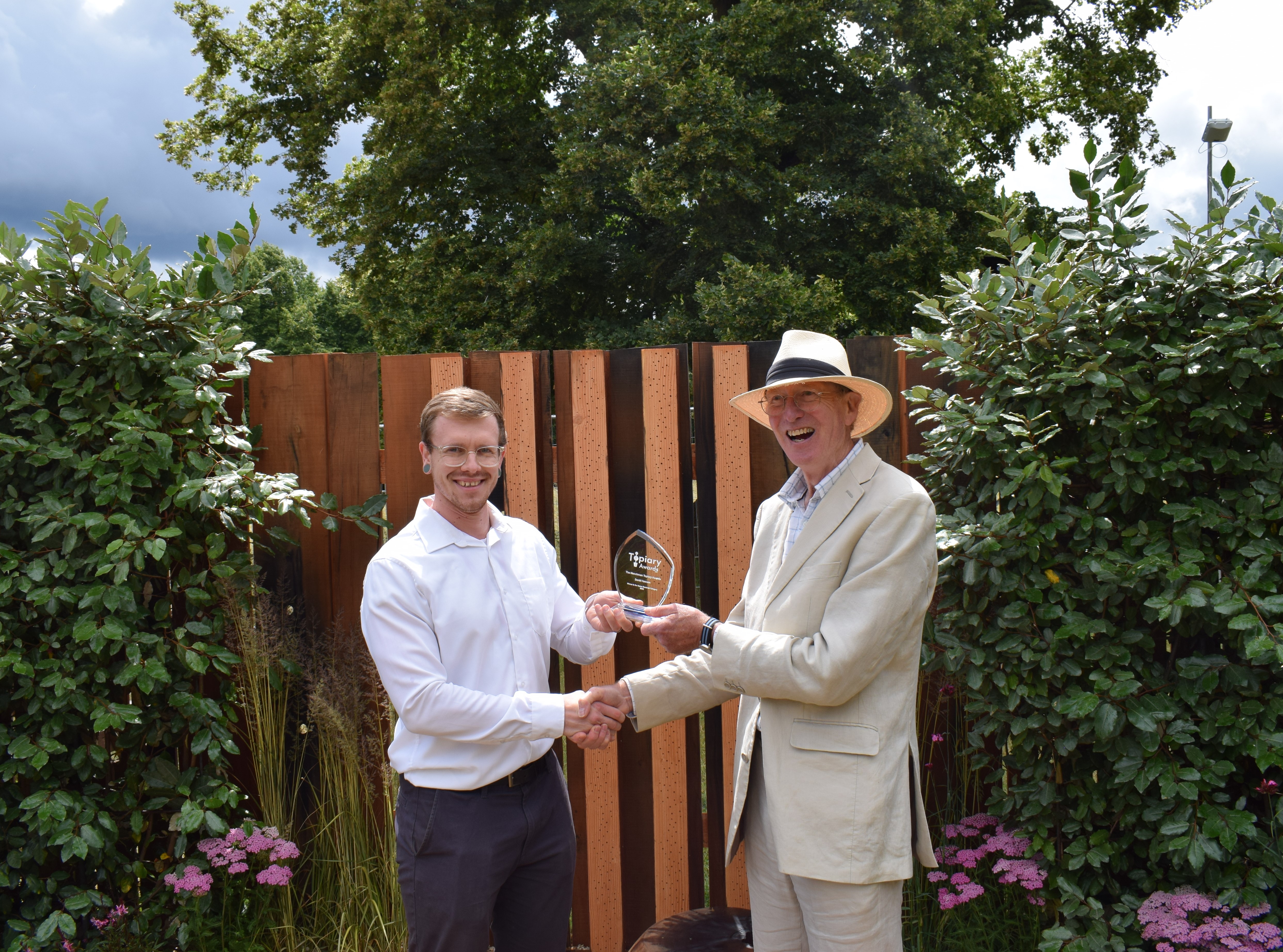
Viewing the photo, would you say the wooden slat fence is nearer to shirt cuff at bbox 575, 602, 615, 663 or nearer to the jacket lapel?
shirt cuff at bbox 575, 602, 615, 663

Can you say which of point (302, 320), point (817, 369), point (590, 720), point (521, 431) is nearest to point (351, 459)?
point (521, 431)

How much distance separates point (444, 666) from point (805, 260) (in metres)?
12.7

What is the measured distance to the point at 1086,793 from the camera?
2.77m

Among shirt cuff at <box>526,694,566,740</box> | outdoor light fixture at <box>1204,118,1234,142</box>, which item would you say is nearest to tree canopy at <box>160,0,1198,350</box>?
outdoor light fixture at <box>1204,118,1234,142</box>

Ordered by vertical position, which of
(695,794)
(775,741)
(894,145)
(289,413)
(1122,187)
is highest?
(894,145)

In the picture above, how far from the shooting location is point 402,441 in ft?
11.8

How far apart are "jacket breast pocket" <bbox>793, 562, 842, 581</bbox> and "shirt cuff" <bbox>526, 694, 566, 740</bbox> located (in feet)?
2.46

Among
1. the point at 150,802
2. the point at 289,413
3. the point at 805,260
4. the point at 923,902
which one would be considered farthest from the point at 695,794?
the point at 805,260

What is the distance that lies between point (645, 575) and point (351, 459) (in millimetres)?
1491

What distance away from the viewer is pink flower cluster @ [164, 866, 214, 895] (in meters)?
3.09

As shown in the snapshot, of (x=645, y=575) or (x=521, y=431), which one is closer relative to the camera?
(x=645, y=575)

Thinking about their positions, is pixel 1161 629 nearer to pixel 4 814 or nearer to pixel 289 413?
pixel 289 413

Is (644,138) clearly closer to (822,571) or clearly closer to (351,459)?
(351,459)

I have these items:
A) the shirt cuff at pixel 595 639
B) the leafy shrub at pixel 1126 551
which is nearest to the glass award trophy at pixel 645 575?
the shirt cuff at pixel 595 639
